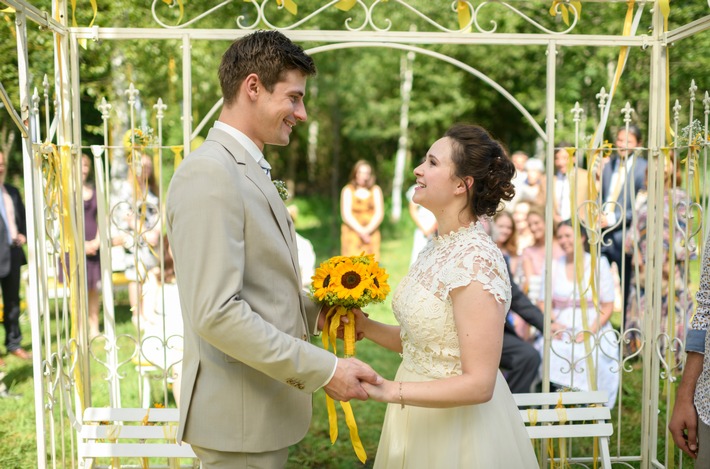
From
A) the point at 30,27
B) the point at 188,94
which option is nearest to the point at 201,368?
the point at 188,94

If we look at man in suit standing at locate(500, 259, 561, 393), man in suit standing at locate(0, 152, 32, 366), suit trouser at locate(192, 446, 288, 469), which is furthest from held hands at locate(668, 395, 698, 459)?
man in suit standing at locate(0, 152, 32, 366)

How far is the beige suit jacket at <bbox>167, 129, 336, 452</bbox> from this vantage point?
6.71 ft

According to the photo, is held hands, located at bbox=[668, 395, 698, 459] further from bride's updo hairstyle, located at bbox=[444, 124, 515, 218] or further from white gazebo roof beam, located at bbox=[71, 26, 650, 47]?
white gazebo roof beam, located at bbox=[71, 26, 650, 47]

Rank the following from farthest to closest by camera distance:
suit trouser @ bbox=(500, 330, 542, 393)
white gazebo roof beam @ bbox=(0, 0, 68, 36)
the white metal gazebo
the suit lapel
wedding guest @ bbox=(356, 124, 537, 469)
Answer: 1. suit trouser @ bbox=(500, 330, 542, 393)
2. the white metal gazebo
3. white gazebo roof beam @ bbox=(0, 0, 68, 36)
4. wedding guest @ bbox=(356, 124, 537, 469)
5. the suit lapel

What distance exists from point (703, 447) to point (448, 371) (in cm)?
97

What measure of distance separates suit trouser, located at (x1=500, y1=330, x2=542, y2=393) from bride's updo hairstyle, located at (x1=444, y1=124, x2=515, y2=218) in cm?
275

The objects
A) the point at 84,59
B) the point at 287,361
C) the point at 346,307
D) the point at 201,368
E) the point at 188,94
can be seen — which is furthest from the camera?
the point at 84,59

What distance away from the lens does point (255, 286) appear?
2211 millimetres

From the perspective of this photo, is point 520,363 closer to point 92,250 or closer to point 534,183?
point 534,183

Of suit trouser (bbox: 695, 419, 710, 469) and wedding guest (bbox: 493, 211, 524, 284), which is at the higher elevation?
wedding guest (bbox: 493, 211, 524, 284)

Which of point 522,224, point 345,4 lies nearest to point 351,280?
point 345,4

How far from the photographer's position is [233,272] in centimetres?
205

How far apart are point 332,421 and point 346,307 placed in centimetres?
45

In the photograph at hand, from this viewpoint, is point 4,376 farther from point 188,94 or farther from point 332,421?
point 332,421
